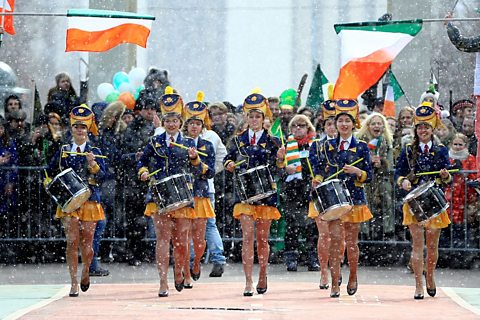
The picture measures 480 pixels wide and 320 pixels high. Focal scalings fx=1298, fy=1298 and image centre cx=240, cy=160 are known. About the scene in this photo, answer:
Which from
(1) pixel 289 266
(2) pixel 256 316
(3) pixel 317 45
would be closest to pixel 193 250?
(1) pixel 289 266

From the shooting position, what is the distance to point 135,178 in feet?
54.7

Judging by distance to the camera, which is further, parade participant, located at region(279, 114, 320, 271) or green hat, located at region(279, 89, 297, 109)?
green hat, located at region(279, 89, 297, 109)

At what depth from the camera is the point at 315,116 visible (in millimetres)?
16906

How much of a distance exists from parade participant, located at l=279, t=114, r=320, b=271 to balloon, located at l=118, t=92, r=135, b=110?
281 cm

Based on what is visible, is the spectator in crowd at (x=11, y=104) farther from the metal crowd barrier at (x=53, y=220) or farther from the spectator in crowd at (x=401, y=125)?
the spectator in crowd at (x=401, y=125)

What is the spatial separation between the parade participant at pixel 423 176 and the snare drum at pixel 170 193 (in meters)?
2.10

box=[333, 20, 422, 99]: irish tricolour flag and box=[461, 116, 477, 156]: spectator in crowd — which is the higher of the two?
box=[333, 20, 422, 99]: irish tricolour flag

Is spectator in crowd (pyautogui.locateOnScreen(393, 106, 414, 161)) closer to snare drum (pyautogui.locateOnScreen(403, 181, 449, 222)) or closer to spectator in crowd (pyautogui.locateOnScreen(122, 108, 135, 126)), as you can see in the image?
spectator in crowd (pyautogui.locateOnScreen(122, 108, 135, 126))

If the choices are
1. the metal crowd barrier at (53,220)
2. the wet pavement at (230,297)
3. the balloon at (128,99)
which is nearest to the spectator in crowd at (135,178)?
the metal crowd barrier at (53,220)

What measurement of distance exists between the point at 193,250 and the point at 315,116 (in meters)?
3.06

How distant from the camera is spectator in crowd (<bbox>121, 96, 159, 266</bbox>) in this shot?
54.1 feet

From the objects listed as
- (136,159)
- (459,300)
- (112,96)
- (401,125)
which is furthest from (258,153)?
(112,96)

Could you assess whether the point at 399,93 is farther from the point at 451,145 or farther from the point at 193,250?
the point at 193,250

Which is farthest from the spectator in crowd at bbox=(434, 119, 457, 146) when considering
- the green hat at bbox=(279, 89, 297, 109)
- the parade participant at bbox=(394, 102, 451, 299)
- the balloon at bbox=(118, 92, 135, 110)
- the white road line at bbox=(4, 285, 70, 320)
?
the white road line at bbox=(4, 285, 70, 320)
